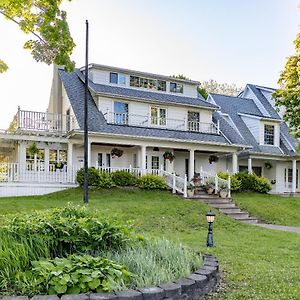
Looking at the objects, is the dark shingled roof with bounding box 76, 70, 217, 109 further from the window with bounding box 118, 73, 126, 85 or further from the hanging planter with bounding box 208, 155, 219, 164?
the hanging planter with bounding box 208, 155, 219, 164

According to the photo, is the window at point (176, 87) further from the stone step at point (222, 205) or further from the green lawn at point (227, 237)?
the stone step at point (222, 205)

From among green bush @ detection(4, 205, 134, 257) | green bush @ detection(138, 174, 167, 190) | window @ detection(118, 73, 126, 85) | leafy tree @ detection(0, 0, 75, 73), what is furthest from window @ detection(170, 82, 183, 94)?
green bush @ detection(4, 205, 134, 257)

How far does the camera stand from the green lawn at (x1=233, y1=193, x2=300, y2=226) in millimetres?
16453

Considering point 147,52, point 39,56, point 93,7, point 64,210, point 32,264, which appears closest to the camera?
point 32,264

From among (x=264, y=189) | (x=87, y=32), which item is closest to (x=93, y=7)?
(x=87, y=32)

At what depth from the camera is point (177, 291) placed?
441 cm

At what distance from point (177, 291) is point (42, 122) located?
17.8m

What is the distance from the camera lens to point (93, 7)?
1070 cm

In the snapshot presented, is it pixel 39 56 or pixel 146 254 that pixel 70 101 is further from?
pixel 146 254

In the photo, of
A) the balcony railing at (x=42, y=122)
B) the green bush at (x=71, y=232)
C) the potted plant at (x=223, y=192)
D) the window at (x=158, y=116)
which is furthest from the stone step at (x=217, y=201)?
the green bush at (x=71, y=232)

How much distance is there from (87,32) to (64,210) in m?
9.90

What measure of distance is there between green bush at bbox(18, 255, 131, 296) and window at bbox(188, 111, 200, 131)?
816 inches

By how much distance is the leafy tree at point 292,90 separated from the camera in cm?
1728

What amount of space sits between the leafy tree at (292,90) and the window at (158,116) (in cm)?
798
